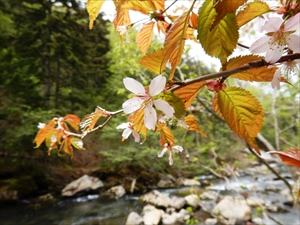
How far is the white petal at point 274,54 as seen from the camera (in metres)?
0.24

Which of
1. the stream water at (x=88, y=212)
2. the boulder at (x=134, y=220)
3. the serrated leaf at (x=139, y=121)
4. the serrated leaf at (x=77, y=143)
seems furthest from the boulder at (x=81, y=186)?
the serrated leaf at (x=139, y=121)

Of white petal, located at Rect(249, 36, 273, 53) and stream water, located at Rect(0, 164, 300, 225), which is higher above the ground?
white petal, located at Rect(249, 36, 273, 53)

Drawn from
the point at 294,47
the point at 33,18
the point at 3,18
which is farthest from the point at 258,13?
the point at 3,18

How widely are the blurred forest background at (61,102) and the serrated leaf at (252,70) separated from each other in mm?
3866

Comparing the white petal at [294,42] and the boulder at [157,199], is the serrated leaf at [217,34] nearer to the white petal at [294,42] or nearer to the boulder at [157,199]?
the white petal at [294,42]

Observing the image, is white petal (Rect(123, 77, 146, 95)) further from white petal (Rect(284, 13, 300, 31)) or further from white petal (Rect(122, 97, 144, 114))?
white petal (Rect(284, 13, 300, 31))

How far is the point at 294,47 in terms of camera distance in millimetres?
232

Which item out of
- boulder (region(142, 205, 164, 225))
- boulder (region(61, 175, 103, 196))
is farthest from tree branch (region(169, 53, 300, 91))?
boulder (region(61, 175, 103, 196))

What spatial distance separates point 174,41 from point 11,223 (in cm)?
519

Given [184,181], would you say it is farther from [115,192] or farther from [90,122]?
[90,122]

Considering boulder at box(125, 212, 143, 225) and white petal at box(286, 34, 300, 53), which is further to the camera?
boulder at box(125, 212, 143, 225)

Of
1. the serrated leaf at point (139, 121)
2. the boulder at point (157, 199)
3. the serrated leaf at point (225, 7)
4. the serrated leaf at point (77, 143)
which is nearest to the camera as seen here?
the serrated leaf at point (225, 7)

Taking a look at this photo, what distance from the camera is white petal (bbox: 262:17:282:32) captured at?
0.25 metres

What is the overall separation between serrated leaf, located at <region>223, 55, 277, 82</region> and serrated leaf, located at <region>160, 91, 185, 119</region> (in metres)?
0.07
